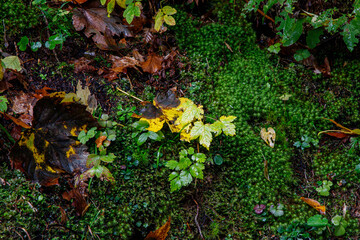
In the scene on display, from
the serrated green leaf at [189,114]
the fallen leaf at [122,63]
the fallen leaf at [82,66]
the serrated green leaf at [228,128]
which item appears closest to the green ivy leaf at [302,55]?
the serrated green leaf at [228,128]

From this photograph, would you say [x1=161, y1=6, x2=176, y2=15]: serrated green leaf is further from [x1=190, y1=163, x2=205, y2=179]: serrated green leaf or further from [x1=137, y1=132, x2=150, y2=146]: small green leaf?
[x1=190, y1=163, x2=205, y2=179]: serrated green leaf

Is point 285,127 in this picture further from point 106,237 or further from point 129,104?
point 106,237

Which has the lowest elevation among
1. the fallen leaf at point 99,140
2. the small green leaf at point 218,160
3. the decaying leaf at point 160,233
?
the decaying leaf at point 160,233

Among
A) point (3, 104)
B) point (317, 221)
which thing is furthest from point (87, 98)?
point (317, 221)

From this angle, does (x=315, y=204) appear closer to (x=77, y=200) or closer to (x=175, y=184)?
(x=175, y=184)

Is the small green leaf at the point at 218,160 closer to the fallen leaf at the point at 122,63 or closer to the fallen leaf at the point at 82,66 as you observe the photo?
the fallen leaf at the point at 122,63
